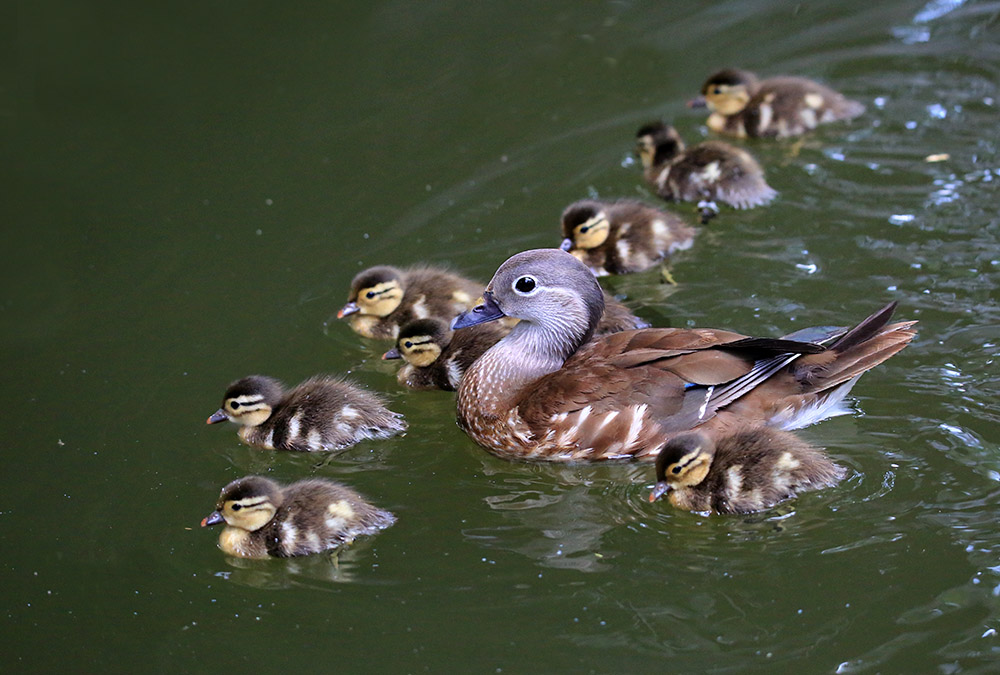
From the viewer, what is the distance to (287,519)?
12.8 ft

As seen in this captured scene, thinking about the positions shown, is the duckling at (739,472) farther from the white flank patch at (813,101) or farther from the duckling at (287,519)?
the white flank patch at (813,101)

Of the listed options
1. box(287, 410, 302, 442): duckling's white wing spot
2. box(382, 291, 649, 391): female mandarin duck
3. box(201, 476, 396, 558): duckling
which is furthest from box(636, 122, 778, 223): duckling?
box(201, 476, 396, 558): duckling

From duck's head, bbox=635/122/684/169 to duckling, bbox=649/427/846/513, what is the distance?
2416 mm

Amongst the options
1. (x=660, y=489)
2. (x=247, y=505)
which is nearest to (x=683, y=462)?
(x=660, y=489)

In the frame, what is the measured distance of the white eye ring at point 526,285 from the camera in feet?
14.3

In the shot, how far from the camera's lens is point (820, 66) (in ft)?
23.1

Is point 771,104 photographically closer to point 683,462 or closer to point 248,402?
point 683,462

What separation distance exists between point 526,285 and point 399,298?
94cm

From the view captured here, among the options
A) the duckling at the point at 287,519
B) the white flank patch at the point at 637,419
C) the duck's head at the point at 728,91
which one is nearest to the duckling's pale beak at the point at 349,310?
the duckling at the point at 287,519

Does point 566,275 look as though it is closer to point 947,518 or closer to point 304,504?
point 304,504

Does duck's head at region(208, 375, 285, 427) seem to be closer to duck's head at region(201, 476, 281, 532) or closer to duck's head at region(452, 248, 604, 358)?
duck's head at region(201, 476, 281, 532)

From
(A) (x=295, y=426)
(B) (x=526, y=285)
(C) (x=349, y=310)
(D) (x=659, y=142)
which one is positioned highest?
(D) (x=659, y=142)

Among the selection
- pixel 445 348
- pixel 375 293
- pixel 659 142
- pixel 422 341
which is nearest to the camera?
pixel 422 341

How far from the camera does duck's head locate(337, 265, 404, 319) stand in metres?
5.08
